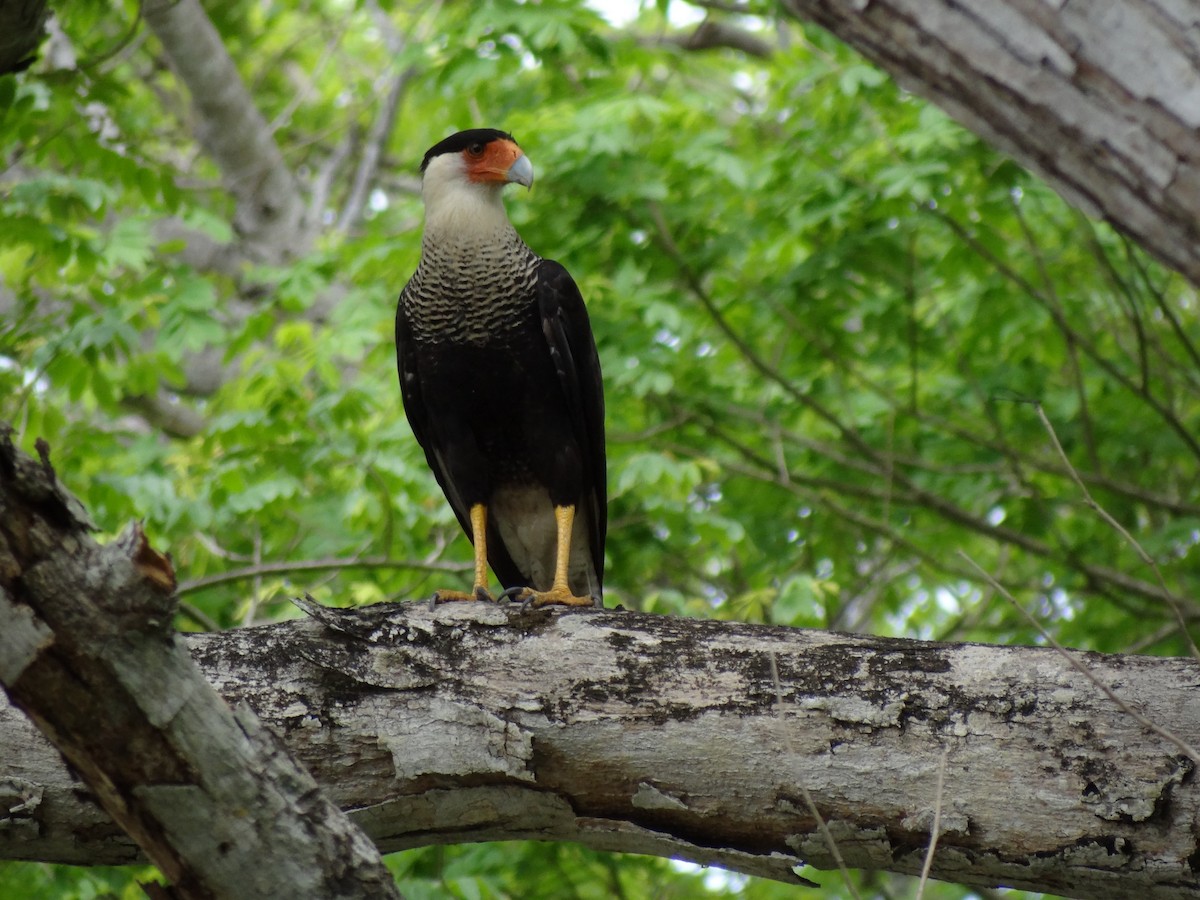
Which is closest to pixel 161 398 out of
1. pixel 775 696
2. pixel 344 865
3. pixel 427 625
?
pixel 427 625

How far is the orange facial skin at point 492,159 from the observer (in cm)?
414

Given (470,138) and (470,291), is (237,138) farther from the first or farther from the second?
(470,291)

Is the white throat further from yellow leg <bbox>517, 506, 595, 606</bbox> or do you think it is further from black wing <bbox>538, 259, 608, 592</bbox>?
yellow leg <bbox>517, 506, 595, 606</bbox>

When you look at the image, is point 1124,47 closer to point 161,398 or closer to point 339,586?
point 339,586

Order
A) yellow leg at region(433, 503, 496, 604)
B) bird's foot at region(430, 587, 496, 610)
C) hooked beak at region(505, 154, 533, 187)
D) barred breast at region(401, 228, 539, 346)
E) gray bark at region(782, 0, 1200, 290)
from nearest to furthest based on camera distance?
1. gray bark at region(782, 0, 1200, 290)
2. bird's foot at region(430, 587, 496, 610)
3. yellow leg at region(433, 503, 496, 604)
4. barred breast at region(401, 228, 539, 346)
5. hooked beak at region(505, 154, 533, 187)

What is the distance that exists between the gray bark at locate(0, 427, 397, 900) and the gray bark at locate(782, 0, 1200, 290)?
0.99 metres

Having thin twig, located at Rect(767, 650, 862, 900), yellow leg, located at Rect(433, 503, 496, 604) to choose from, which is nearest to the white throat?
yellow leg, located at Rect(433, 503, 496, 604)

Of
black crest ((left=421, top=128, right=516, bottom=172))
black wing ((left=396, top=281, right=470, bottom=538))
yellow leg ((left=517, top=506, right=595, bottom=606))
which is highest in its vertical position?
black crest ((left=421, top=128, right=516, bottom=172))

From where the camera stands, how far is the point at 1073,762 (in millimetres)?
2234

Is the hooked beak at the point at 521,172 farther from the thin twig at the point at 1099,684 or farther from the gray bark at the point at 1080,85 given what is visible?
the gray bark at the point at 1080,85

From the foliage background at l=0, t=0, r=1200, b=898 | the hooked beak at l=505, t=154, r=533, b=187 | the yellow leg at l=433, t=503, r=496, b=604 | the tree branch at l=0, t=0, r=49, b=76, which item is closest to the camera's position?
the tree branch at l=0, t=0, r=49, b=76

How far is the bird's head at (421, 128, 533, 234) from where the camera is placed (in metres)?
4.14

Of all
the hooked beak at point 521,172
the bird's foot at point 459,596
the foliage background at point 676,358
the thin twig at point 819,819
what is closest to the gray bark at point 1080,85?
the thin twig at point 819,819

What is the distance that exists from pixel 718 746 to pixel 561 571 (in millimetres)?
1571
